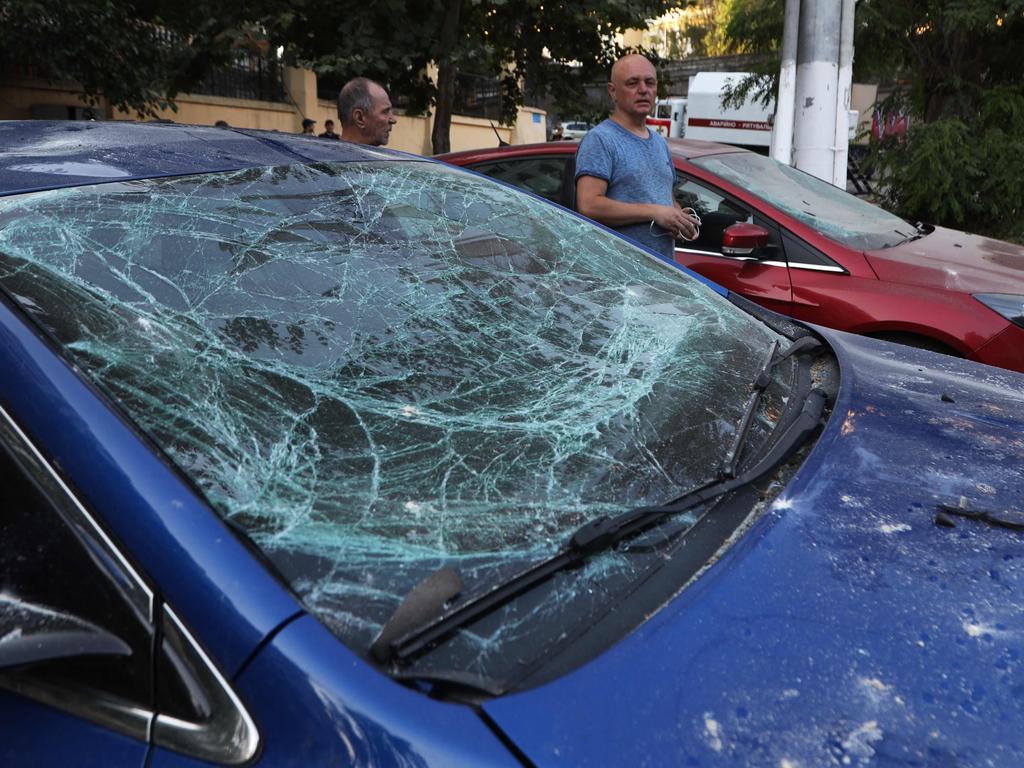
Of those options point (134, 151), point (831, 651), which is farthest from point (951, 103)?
point (831, 651)

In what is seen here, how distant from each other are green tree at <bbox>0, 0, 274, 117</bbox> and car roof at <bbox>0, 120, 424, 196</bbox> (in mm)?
6764

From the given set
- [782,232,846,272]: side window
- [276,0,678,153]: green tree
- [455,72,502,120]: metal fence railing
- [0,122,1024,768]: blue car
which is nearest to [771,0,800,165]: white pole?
[276,0,678,153]: green tree

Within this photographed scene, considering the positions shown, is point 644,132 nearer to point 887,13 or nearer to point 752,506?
point 752,506

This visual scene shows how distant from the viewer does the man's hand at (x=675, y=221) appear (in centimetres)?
359

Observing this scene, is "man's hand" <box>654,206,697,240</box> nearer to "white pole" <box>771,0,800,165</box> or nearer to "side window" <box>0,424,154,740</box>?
"side window" <box>0,424,154,740</box>

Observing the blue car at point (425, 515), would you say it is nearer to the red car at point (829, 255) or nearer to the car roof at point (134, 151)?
the car roof at point (134, 151)

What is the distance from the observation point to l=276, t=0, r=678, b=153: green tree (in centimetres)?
855

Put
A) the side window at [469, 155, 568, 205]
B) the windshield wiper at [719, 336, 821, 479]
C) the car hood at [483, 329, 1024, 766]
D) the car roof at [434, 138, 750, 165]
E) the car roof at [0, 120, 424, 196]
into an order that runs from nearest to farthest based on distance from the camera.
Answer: the car hood at [483, 329, 1024, 766], the windshield wiper at [719, 336, 821, 479], the car roof at [0, 120, 424, 196], the car roof at [434, 138, 750, 165], the side window at [469, 155, 568, 205]

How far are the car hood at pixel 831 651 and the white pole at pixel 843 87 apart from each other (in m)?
7.22

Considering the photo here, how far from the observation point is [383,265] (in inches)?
76.7

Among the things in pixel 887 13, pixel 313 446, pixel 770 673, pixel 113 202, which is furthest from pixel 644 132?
pixel 887 13

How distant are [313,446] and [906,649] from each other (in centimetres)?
87

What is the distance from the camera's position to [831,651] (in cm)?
117

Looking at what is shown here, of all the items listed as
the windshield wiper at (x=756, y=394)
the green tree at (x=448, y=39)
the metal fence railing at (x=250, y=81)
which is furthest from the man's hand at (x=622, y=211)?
the metal fence railing at (x=250, y=81)
